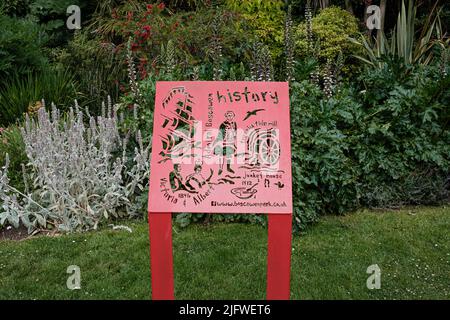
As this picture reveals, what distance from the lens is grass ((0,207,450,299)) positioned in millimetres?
3426

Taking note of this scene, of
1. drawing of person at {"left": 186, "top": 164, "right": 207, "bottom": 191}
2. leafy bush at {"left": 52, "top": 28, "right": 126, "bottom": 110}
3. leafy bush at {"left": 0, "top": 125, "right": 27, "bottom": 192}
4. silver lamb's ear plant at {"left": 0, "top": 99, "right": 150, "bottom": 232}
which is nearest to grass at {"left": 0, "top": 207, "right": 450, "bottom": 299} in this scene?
silver lamb's ear plant at {"left": 0, "top": 99, "right": 150, "bottom": 232}

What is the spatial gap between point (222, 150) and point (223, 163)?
0.25 ft

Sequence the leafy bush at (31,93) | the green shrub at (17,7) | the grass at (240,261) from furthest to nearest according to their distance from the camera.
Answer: the green shrub at (17,7), the leafy bush at (31,93), the grass at (240,261)

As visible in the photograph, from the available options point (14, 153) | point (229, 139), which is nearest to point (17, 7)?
point (14, 153)

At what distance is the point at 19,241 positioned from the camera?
414 centimetres

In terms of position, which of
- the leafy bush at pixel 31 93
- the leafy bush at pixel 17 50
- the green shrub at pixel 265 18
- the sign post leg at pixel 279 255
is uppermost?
the green shrub at pixel 265 18

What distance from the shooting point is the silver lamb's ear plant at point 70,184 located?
4242 millimetres

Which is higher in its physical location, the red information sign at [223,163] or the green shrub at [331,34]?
the green shrub at [331,34]

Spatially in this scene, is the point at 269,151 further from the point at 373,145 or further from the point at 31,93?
the point at 31,93

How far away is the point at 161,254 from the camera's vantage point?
276cm

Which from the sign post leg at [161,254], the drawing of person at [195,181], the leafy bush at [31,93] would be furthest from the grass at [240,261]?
the leafy bush at [31,93]

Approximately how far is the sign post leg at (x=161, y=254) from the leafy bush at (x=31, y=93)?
417cm

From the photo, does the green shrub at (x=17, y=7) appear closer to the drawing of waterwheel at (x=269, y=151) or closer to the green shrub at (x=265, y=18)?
the green shrub at (x=265, y=18)

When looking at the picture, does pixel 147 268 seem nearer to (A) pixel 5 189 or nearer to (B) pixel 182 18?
(A) pixel 5 189
